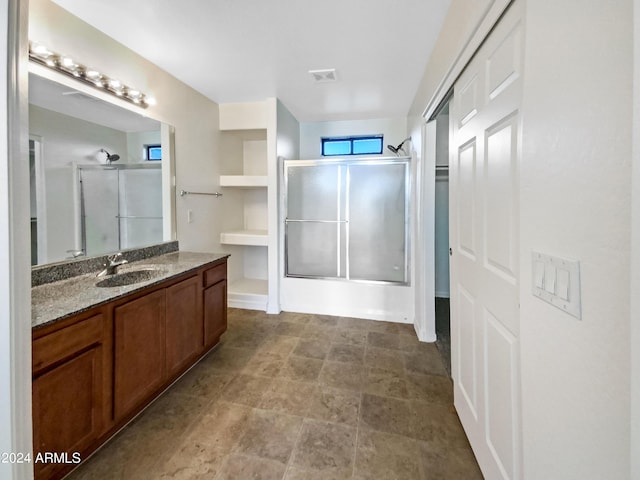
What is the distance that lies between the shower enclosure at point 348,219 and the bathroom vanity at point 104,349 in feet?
4.68

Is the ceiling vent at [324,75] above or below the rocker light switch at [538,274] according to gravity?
above

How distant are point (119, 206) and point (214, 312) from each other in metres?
1.13

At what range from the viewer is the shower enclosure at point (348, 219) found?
10.2 feet

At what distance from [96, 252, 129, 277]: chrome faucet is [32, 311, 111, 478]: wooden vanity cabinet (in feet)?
2.00

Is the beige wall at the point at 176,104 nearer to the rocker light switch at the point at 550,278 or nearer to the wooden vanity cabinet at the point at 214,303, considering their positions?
the wooden vanity cabinet at the point at 214,303

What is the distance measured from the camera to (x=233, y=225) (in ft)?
12.3

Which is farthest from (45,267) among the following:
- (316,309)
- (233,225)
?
(316,309)

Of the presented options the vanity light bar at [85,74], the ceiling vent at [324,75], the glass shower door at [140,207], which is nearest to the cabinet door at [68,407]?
the glass shower door at [140,207]

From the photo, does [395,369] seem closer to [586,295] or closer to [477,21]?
[586,295]

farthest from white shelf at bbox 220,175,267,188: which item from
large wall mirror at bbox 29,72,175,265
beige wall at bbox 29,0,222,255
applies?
large wall mirror at bbox 29,72,175,265

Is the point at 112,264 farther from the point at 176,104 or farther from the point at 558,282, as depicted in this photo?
the point at 558,282

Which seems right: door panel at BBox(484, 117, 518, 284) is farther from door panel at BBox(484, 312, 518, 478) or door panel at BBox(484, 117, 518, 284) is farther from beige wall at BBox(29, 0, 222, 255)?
beige wall at BBox(29, 0, 222, 255)

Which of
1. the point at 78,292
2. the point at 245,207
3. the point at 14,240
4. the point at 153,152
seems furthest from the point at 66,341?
the point at 245,207

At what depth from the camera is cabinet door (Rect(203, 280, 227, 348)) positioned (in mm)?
2265
